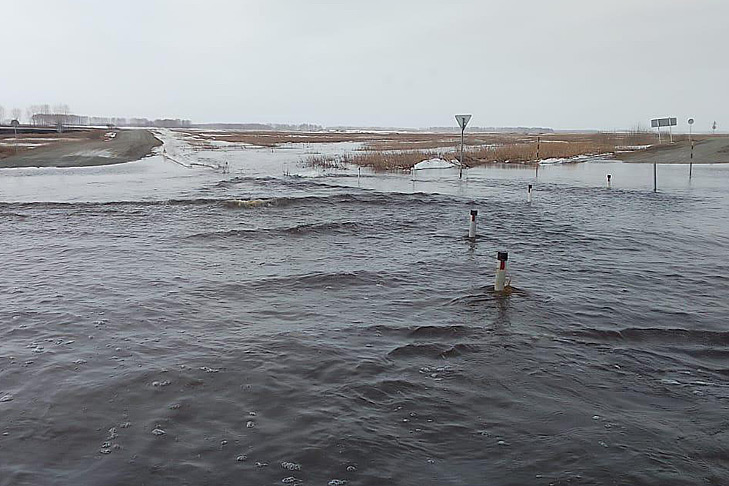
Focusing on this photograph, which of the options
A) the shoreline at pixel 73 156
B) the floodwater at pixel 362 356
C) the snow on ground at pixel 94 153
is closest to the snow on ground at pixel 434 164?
the floodwater at pixel 362 356

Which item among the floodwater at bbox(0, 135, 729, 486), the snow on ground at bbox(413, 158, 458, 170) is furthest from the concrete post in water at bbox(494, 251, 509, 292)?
the snow on ground at bbox(413, 158, 458, 170)

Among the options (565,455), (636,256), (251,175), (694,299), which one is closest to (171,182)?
(251,175)

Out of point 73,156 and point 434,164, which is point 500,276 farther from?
point 73,156

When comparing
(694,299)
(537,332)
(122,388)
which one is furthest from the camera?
(694,299)

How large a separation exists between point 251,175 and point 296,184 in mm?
6161

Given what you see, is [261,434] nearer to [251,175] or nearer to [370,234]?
[370,234]

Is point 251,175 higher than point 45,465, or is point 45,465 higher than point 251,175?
point 251,175

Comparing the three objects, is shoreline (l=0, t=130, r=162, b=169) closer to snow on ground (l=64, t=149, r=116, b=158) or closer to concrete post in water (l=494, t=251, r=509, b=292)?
snow on ground (l=64, t=149, r=116, b=158)

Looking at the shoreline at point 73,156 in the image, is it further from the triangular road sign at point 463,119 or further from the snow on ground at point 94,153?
the triangular road sign at point 463,119

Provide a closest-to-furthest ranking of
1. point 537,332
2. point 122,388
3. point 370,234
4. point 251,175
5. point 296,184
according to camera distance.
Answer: point 122,388 < point 537,332 < point 370,234 < point 296,184 < point 251,175

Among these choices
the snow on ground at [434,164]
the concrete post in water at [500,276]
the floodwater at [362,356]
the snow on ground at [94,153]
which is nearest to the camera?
the floodwater at [362,356]

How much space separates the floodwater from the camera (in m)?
5.08

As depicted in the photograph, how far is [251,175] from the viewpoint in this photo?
1358 inches

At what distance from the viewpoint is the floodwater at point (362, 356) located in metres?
5.08
